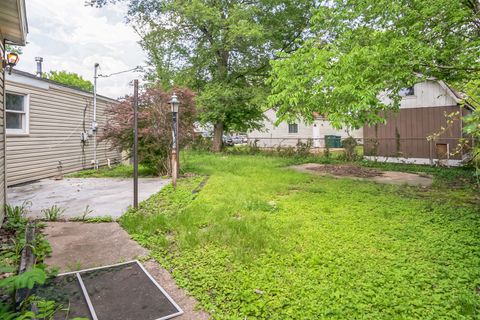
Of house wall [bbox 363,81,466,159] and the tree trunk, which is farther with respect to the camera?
the tree trunk

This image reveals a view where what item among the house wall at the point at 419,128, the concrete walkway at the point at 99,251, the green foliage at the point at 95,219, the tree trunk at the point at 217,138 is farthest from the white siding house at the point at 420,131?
the concrete walkway at the point at 99,251

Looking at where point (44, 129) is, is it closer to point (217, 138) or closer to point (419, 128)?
point (217, 138)

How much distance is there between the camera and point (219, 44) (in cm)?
1386

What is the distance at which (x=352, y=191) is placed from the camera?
6234mm

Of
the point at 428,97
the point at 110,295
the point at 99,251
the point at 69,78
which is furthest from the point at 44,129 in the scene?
the point at 69,78

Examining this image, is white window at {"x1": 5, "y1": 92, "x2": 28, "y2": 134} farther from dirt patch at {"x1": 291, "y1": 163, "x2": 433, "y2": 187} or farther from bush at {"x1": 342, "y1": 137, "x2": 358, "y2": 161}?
bush at {"x1": 342, "y1": 137, "x2": 358, "y2": 161}

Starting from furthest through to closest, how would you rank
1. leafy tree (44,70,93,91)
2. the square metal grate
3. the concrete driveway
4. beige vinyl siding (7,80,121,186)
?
leafy tree (44,70,93,91) < beige vinyl siding (7,80,121,186) < the concrete driveway < the square metal grate

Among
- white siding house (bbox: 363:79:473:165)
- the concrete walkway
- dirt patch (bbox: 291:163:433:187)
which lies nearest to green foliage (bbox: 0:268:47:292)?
the concrete walkway

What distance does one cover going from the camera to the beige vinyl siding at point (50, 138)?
7000 mm

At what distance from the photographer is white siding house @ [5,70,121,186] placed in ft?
22.7

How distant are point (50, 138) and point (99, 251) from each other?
22.0 ft

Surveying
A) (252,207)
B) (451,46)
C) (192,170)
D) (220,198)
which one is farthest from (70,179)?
(451,46)

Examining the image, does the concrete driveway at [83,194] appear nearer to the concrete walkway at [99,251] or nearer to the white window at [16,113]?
the concrete walkway at [99,251]

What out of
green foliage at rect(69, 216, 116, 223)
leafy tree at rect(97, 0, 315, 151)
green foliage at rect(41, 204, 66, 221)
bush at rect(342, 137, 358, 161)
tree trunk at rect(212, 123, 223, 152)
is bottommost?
green foliage at rect(69, 216, 116, 223)
